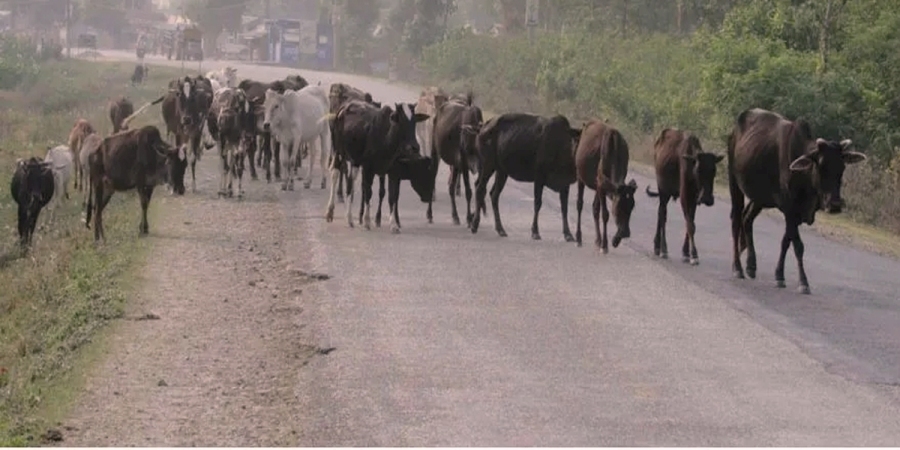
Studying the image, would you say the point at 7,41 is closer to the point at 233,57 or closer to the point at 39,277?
the point at 233,57

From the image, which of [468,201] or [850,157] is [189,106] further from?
[850,157]

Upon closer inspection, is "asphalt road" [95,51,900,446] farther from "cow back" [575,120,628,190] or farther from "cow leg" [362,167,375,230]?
"cow back" [575,120,628,190]

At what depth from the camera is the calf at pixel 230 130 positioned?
27188mm

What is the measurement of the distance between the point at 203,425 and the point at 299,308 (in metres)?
4.58

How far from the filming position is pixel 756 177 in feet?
62.2

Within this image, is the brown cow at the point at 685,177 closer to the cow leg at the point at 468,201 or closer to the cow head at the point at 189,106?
the cow leg at the point at 468,201

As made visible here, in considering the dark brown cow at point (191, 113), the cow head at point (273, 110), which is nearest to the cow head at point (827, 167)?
the cow head at point (273, 110)

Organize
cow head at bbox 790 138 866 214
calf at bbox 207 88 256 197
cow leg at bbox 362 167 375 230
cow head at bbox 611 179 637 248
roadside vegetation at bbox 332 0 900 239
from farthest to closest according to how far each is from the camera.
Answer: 1. roadside vegetation at bbox 332 0 900 239
2. calf at bbox 207 88 256 197
3. cow leg at bbox 362 167 375 230
4. cow head at bbox 611 179 637 248
5. cow head at bbox 790 138 866 214

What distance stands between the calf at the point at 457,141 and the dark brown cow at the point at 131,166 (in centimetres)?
373

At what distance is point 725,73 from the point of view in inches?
1282

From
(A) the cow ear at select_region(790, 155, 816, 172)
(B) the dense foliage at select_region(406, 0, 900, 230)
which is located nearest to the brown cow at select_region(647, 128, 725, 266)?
(A) the cow ear at select_region(790, 155, 816, 172)

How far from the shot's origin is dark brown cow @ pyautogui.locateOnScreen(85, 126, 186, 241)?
21.9 meters

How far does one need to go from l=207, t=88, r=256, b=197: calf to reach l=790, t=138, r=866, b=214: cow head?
37.6 ft

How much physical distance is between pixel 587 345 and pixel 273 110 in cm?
1453
